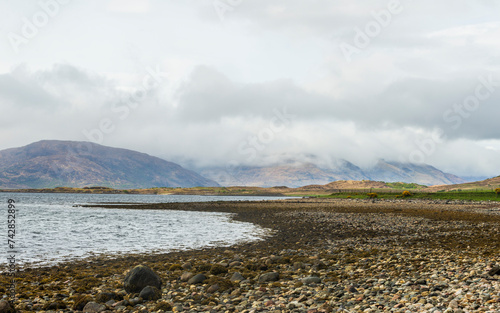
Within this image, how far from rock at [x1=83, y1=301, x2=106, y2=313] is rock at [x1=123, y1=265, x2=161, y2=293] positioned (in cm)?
193

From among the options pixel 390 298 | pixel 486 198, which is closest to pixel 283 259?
pixel 390 298

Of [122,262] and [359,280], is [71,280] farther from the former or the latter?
[359,280]

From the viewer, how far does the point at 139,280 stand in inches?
584

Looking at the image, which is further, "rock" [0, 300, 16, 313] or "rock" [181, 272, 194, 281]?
"rock" [181, 272, 194, 281]

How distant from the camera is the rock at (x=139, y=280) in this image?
1479 cm

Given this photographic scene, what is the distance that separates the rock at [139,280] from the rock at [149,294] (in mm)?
684

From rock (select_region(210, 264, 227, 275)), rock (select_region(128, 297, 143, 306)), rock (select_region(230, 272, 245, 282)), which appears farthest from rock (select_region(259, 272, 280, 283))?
rock (select_region(128, 297, 143, 306))

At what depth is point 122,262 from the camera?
22.5 meters

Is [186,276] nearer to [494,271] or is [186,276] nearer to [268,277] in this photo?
[268,277]

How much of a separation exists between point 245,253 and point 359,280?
10984 millimetres

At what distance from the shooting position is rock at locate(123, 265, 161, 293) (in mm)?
14789

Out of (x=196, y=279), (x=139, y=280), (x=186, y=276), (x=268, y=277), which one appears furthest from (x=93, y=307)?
(x=268, y=277)

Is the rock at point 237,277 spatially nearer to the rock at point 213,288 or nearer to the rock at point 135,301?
the rock at point 213,288

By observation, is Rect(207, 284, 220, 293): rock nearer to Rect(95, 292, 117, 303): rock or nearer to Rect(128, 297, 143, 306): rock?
Rect(128, 297, 143, 306): rock
